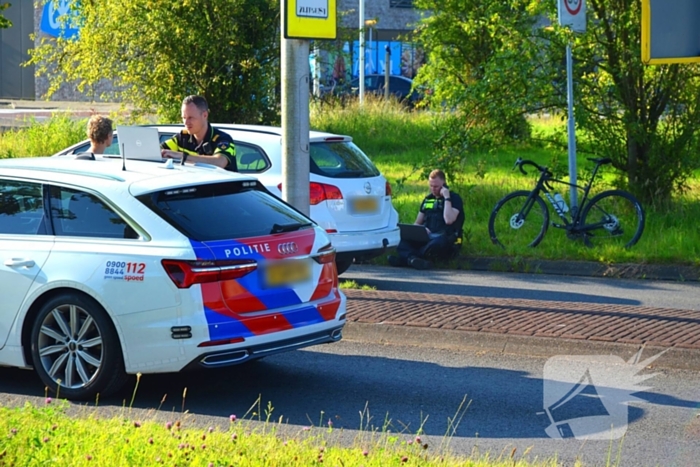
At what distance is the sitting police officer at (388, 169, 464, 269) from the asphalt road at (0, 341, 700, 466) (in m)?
4.65

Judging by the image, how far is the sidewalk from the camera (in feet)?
25.2

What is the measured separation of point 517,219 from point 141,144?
22.5ft

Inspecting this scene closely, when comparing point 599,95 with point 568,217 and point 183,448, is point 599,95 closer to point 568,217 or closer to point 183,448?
point 568,217

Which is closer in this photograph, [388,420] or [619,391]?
[388,420]

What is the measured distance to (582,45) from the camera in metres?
14.6

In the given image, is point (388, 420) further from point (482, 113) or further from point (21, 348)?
point (482, 113)

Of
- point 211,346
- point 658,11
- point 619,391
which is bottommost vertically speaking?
point 619,391

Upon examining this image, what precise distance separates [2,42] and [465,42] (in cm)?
3265

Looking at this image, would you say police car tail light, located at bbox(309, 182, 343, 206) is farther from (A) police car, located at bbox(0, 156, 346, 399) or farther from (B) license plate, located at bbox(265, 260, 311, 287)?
(B) license plate, located at bbox(265, 260, 311, 287)

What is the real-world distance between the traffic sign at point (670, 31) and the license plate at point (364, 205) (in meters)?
5.63

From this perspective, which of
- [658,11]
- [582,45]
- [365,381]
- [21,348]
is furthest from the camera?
[582,45]

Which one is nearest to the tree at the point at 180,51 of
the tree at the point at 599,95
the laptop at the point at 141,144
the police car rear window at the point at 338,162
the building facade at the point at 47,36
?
the tree at the point at 599,95

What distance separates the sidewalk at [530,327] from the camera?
768 centimetres

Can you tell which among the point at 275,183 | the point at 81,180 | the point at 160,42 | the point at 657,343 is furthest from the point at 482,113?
the point at 81,180
